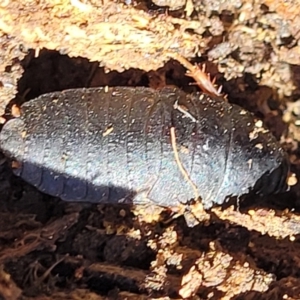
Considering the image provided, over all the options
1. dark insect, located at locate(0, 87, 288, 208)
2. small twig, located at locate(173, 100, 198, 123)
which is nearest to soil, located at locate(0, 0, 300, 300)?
dark insect, located at locate(0, 87, 288, 208)

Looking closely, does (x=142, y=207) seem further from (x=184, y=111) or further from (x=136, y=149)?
(x=184, y=111)

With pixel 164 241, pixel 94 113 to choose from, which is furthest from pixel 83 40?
pixel 164 241

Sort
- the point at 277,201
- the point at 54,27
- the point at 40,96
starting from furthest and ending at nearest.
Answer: the point at 277,201
the point at 40,96
the point at 54,27

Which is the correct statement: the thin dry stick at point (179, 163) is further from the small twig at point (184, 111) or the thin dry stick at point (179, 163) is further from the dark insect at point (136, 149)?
the small twig at point (184, 111)

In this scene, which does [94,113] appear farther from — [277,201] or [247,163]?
[277,201]

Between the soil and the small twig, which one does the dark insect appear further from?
the soil

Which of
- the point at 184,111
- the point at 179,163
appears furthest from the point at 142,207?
the point at 184,111
